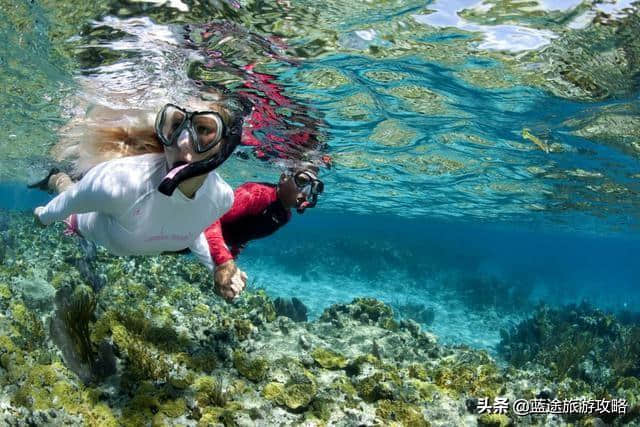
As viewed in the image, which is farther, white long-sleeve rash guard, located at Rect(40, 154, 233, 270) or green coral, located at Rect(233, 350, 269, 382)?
green coral, located at Rect(233, 350, 269, 382)

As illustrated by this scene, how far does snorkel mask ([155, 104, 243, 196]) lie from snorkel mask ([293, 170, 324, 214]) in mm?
2689

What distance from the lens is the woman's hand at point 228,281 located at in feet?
14.8

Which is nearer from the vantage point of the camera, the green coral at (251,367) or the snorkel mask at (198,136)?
the snorkel mask at (198,136)

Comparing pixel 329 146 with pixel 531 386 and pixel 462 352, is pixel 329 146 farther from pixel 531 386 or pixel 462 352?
pixel 531 386

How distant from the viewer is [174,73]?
9.28 m

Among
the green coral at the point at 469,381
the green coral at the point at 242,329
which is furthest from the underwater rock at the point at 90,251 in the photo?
the green coral at the point at 469,381

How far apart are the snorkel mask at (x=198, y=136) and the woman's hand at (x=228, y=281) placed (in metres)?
1.46

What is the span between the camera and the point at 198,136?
3621 mm

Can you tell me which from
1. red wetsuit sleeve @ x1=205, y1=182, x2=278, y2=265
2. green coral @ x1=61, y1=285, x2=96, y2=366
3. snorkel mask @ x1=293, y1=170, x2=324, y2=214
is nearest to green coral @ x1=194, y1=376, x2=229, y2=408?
green coral @ x1=61, y1=285, x2=96, y2=366

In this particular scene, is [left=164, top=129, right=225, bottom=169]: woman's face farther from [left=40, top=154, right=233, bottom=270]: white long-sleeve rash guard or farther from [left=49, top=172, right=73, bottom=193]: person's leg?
[left=49, top=172, right=73, bottom=193]: person's leg

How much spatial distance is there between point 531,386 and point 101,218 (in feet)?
24.1

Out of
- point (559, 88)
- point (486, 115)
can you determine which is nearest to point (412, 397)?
point (559, 88)

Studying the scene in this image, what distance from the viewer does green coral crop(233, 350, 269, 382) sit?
5.38 metres

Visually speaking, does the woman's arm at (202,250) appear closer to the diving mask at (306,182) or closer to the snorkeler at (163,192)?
the snorkeler at (163,192)
